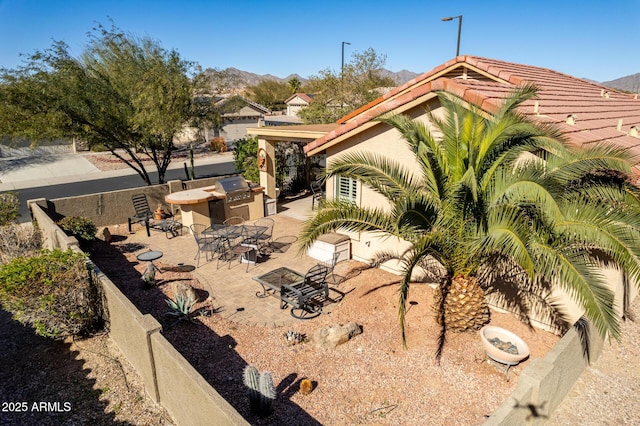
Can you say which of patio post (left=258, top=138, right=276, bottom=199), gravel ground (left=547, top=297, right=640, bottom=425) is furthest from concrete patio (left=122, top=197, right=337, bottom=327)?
gravel ground (left=547, top=297, right=640, bottom=425)

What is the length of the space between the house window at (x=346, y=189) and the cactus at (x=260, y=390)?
633 cm

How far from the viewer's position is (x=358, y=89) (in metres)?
23.8

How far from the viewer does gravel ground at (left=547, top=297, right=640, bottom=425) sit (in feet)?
18.5

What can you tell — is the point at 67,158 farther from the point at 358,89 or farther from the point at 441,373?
the point at 441,373

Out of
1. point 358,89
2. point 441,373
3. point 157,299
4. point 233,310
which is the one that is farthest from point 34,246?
point 358,89

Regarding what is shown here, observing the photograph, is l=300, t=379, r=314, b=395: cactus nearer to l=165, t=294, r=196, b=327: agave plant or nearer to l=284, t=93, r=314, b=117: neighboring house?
l=165, t=294, r=196, b=327: agave plant

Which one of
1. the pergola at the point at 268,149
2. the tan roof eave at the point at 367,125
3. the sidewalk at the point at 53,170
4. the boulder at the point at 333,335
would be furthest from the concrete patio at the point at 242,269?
the sidewalk at the point at 53,170

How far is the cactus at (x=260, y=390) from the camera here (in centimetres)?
538

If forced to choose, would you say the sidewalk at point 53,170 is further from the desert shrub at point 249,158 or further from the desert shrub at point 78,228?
the desert shrub at point 78,228

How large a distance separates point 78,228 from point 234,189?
203 inches

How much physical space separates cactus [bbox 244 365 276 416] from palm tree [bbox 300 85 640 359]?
2.06m

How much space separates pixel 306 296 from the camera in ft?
26.6

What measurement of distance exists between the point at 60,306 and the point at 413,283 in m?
7.70

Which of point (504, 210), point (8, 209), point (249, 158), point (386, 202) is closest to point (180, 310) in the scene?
point (386, 202)
